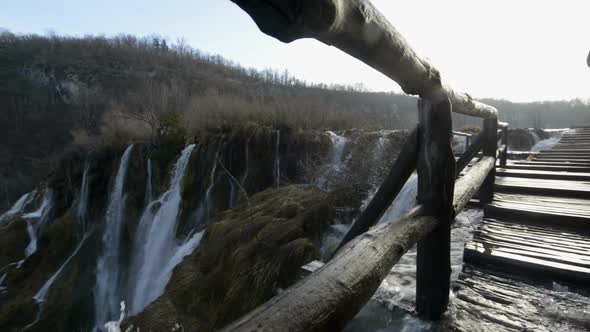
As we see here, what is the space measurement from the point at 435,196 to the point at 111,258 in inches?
406

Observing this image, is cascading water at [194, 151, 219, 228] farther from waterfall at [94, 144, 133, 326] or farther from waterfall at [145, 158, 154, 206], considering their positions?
waterfall at [94, 144, 133, 326]

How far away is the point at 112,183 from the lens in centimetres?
1080

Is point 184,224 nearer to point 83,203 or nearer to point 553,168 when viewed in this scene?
point 83,203

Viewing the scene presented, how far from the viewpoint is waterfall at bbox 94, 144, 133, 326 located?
24.5ft

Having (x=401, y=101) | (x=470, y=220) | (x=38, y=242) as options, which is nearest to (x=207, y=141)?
(x=38, y=242)

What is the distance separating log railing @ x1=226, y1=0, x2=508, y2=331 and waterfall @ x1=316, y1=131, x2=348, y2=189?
6422 mm

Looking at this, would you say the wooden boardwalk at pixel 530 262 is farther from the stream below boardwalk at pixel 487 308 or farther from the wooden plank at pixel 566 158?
the wooden plank at pixel 566 158

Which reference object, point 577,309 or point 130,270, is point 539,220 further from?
point 130,270

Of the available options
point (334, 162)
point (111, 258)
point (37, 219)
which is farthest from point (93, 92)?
point (334, 162)

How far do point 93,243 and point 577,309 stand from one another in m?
11.8

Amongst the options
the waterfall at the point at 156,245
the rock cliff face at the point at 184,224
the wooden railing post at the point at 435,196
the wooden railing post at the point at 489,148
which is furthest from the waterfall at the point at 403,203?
the waterfall at the point at 156,245

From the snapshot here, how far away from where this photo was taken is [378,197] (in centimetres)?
169

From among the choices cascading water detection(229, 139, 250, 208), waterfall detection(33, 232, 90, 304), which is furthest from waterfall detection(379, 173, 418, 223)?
waterfall detection(33, 232, 90, 304)

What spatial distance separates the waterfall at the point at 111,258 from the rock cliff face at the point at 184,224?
0.12 ft
